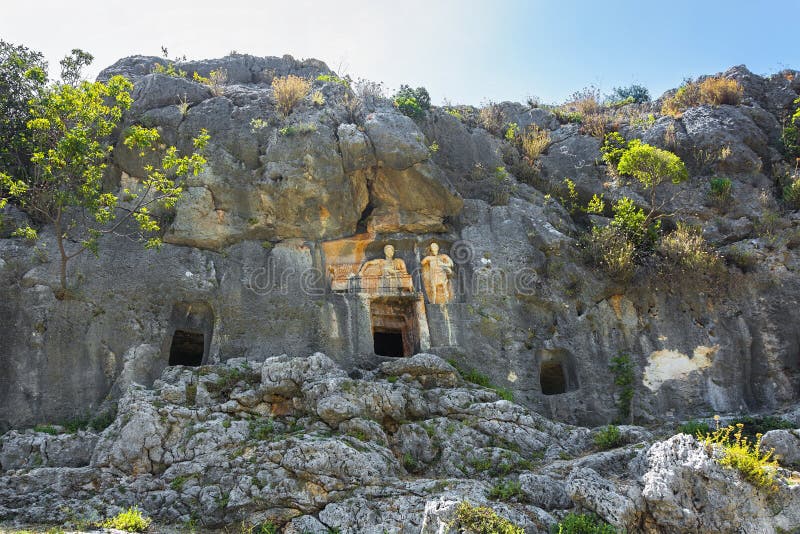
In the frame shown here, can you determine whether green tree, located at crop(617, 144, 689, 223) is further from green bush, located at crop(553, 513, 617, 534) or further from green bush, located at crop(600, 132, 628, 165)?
green bush, located at crop(553, 513, 617, 534)

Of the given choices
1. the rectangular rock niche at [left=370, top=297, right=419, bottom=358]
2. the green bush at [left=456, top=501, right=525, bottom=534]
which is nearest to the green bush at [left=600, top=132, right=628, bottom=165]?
the rectangular rock niche at [left=370, top=297, right=419, bottom=358]

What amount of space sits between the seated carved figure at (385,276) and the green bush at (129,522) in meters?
8.33

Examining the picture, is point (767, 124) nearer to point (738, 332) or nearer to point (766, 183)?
point (766, 183)

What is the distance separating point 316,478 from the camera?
1204 cm

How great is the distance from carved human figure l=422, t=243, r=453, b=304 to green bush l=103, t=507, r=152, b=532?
9.02 m

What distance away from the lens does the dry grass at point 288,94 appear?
63.8ft

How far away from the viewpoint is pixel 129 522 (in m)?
10.9

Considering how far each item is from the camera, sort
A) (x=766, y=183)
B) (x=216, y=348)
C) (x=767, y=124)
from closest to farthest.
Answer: (x=216, y=348) → (x=766, y=183) → (x=767, y=124)

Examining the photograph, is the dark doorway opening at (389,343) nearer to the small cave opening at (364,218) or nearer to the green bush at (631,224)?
the small cave opening at (364,218)

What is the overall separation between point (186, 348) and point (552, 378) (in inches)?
369

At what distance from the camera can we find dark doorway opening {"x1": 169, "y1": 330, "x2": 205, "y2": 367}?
688 inches

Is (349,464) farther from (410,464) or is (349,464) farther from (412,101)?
(412,101)

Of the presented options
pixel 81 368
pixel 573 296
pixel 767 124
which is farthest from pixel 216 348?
pixel 767 124

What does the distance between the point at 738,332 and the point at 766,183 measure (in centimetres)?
539
